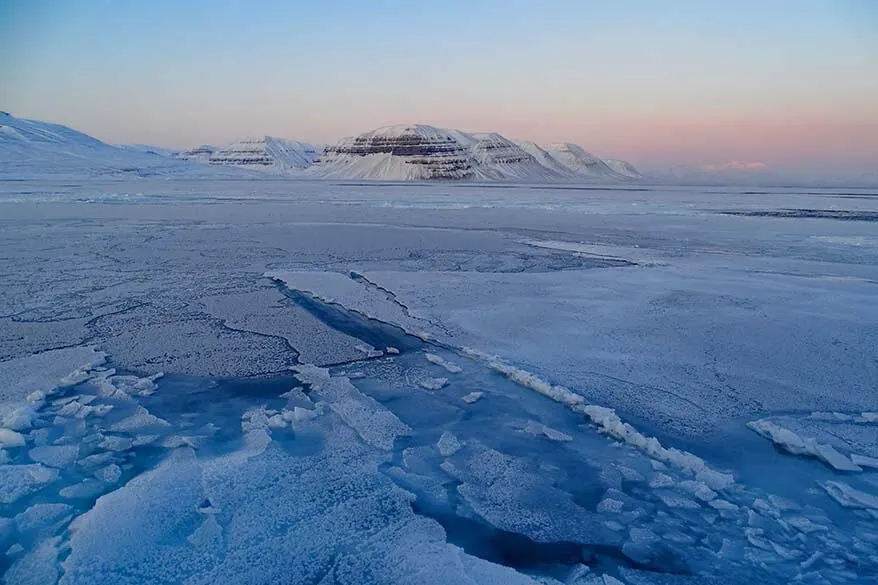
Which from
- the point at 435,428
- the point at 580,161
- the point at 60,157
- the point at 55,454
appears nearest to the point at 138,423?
the point at 55,454

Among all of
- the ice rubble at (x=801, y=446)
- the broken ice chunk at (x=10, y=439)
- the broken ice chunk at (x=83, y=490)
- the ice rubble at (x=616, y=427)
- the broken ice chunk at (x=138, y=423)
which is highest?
the ice rubble at (x=801, y=446)

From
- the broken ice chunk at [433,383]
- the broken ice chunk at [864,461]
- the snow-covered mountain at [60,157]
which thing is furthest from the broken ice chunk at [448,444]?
the snow-covered mountain at [60,157]

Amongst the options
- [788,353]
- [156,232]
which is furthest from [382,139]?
[788,353]

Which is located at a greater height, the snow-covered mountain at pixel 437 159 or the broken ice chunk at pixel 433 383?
the snow-covered mountain at pixel 437 159

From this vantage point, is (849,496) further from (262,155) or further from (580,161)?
(580,161)

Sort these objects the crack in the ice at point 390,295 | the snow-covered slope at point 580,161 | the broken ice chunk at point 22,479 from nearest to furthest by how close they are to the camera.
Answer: the broken ice chunk at point 22,479, the crack in the ice at point 390,295, the snow-covered slope at point 580,161

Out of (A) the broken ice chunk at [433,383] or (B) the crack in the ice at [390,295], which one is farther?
(B) the crack in the ice at [390,295]

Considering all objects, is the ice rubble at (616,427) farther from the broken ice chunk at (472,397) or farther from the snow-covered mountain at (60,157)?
the snow-covered mountain at (60,157)
